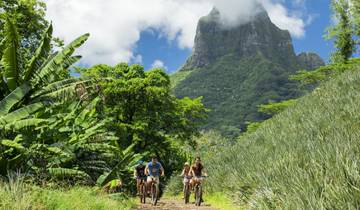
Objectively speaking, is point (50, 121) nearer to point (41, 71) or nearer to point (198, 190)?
point (41, 71)

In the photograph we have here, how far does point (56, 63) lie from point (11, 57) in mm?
1661

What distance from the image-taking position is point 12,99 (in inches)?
468

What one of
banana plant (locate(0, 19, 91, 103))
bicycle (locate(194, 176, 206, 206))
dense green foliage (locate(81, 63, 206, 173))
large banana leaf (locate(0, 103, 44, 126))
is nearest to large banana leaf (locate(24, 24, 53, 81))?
A: banana plant (locate(0, 19, 91, 103))

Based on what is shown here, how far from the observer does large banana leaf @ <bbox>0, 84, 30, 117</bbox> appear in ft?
37.8

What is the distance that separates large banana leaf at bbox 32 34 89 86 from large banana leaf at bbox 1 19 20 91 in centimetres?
74

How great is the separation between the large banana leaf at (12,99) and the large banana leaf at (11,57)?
2.14 feet

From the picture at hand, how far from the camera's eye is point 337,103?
1530 cm

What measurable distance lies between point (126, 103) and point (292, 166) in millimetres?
23579

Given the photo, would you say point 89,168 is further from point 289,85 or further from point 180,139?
point 289,85

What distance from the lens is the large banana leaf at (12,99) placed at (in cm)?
1151

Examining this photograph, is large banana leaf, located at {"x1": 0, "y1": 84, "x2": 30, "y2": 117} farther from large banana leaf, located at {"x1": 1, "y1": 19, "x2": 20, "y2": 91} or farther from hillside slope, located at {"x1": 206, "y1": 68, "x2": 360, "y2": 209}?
hillside slope, located at {"x1": 206, "y1": 68, "x2": 360, "y2": 209}

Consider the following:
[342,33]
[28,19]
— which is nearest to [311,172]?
[28,19]

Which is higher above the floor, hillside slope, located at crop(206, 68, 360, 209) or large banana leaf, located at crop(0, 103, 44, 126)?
large banana leaf, located at crop(0, 103, 44, 126)

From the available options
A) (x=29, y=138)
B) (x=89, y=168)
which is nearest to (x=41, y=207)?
(x=29, y=138)
